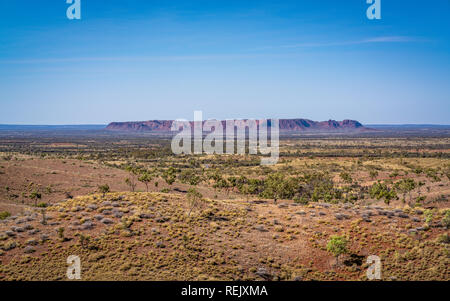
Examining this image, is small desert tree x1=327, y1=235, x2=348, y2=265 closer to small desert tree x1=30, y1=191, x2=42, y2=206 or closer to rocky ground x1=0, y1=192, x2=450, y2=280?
rocky ground x1=0, y1=192, x2=450, y2=280

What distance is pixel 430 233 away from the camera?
25484 millimetres

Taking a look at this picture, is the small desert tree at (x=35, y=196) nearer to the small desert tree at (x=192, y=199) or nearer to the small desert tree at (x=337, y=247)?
the small desert tree at (x=192, y=199)

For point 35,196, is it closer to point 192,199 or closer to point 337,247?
point 192,199

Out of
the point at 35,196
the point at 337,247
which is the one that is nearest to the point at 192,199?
the point at 337,247

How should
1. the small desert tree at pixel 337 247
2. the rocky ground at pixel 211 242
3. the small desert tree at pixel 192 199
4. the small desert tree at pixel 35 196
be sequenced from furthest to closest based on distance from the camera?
the small desert tree at pixel 35 196 → the small desert tree at pixel 192 199 → the small desert tree at pixel 337 247 → the rocky ground at pixel 211 242

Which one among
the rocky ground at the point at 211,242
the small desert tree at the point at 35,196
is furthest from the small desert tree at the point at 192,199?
the small desert tree at the point at 35,196

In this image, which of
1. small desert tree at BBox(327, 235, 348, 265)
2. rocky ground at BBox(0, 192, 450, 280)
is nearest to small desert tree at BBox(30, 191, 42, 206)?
rocky ground at BBox(0, 192, 450, 280)

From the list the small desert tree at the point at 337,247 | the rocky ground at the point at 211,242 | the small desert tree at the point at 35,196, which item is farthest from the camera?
the small desert tree at the point at 35,196

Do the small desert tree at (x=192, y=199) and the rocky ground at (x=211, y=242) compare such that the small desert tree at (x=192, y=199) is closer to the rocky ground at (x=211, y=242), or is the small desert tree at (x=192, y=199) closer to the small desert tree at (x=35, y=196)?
the rocky ground at (x=211, y=242)

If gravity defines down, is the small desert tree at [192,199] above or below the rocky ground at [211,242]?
above

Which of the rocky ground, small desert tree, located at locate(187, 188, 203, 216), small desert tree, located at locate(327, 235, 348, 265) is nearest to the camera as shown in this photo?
the rocky ground

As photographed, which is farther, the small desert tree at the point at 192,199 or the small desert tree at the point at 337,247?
the small desert tree at the point at 192,199

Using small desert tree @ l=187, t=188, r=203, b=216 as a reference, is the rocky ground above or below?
below
